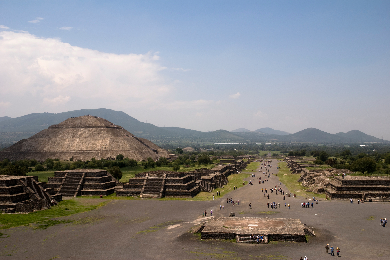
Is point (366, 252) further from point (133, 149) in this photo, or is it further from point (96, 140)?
point (96, 140)

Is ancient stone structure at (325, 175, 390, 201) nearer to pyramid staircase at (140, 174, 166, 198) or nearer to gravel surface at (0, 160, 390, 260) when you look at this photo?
gravel surface at (0, 160, 390, 260)

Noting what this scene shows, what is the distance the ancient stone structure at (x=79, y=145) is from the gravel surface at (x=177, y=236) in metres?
93.3

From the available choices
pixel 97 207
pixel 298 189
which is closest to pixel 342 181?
pixel 298 189

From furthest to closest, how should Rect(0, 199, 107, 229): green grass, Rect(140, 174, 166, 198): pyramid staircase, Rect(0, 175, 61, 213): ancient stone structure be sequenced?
Rect(140, 174, 166, 198): pyramid staircase → Rect(0, 175, 61, 213): ancient stone structure → Rect(0, 199, 107, 229): green grass

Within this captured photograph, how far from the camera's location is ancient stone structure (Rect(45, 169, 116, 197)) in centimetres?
5162

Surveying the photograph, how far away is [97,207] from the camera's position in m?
41.9

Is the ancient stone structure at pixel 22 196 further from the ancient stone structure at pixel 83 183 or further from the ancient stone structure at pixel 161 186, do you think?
the ancient stone structure at pixel 161 186

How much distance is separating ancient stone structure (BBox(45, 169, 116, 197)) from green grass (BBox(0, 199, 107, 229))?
6532 millimetres

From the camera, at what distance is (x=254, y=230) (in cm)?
2692

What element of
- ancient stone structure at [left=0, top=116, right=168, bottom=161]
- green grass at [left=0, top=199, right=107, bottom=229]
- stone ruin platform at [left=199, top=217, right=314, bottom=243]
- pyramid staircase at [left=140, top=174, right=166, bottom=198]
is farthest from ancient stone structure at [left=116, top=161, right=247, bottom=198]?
ancient stone structure at [left=0, top=116, right=168, bottom=161]

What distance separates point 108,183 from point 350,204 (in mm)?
38948

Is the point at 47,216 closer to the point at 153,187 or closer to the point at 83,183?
the point at 83,183

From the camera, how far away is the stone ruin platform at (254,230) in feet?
84.5

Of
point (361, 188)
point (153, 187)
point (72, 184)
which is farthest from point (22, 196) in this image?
point (361, 188)
